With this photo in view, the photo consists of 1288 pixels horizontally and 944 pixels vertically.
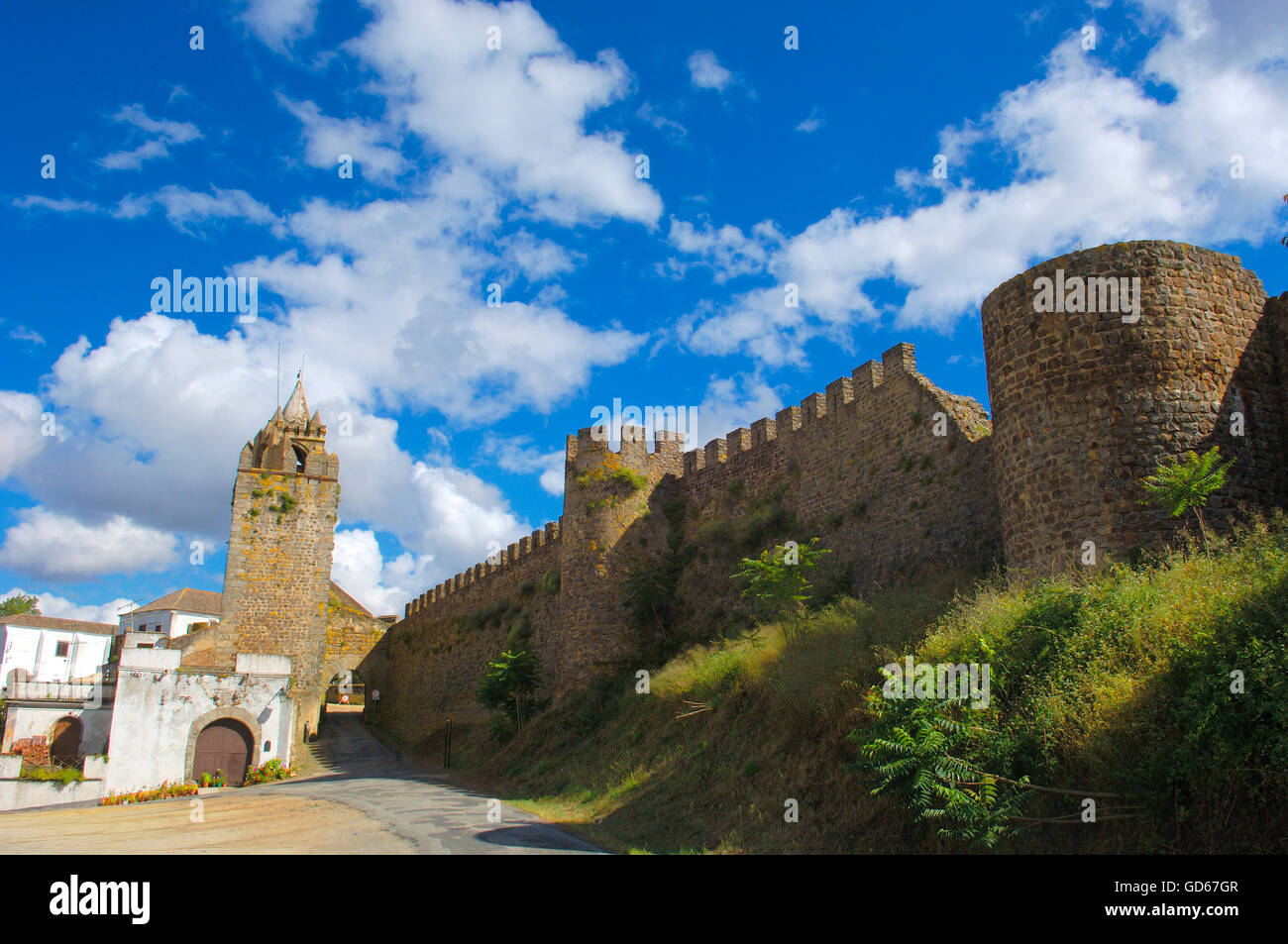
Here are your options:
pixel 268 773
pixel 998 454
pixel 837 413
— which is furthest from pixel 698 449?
pixel 268 773

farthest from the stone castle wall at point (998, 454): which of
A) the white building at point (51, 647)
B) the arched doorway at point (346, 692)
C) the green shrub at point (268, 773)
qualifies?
the white building at point (51, 647)

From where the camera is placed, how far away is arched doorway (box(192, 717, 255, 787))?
81.8 feet

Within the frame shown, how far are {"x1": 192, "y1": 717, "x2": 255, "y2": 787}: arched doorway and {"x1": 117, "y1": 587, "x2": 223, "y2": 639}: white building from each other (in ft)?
104

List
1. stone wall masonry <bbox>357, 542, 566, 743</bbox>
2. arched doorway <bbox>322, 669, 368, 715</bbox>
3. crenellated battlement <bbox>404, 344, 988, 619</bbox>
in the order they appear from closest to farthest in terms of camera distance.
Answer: crenellated battlement <bbox>404, 344, 988, 619</bbox> → stone wall masonry <bbox>357, 542, 566, 743</bbox> → arched doorway <bbox>322, 669, 368, 715</bbox>

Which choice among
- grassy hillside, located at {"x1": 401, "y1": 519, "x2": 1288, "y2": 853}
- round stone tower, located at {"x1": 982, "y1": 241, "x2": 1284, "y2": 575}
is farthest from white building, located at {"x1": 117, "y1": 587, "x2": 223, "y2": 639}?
round stone tower, located at {"x1": 982, "y1": 241, "x2": 1284, "y2": 575}

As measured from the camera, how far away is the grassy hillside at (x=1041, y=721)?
6.44m

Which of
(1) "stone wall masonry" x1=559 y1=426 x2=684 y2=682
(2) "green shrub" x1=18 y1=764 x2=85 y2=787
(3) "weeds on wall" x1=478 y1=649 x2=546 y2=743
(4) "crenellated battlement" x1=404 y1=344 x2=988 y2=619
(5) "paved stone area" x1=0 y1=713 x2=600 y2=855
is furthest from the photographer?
(3) "weeds on wall" x1=478 y1=649 x2=546 y2=743

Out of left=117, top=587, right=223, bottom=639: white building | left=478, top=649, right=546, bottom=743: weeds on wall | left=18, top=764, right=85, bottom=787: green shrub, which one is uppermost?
left=117, top=587, right=223, bottom=639: white building

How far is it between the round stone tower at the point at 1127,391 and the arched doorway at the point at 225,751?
2334 centimetres

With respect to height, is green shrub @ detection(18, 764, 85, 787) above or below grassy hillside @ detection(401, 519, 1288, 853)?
below

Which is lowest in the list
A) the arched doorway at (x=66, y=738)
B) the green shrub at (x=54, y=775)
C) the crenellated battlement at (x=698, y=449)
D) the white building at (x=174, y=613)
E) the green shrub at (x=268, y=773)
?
the green shrub at (x=268, y=773)

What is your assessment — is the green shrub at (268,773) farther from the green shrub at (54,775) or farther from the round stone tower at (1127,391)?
the round stone tower at (1127,391)

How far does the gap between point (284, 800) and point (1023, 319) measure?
17642 mm

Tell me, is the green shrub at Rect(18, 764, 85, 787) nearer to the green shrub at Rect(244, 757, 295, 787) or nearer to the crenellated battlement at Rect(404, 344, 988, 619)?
the green shrub at Rect(244, 757, 295, 787)
